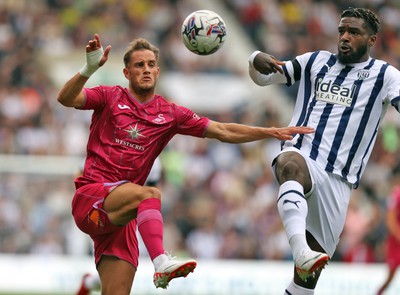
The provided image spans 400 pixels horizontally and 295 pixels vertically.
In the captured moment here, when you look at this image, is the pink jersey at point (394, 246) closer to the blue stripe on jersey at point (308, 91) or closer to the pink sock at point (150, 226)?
the blue stripe on jersey at point (308, 91)

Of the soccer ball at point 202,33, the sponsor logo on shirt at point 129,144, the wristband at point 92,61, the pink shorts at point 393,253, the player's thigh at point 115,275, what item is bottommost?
the pink shorts at point 393,253

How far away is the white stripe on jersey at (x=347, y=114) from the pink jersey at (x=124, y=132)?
0.91 metres

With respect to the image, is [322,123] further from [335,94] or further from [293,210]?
[293,210]

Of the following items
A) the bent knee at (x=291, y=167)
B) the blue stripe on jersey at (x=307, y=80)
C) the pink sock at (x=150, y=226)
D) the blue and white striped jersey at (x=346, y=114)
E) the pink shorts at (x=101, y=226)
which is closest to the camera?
the pink sock at (x=150, y=226)

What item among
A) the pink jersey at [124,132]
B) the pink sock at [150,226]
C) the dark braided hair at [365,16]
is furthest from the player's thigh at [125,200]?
the dark braided hair at [365,16]

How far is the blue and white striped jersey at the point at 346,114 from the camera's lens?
7672 mm

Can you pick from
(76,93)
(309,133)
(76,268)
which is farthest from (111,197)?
(76,268)

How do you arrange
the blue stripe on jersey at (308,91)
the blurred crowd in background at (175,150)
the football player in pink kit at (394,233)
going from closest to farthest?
the blue stripe on jersey at (308,91) → the football player in pink kit at (394,233) → the blurred crowd in background at (175,150)

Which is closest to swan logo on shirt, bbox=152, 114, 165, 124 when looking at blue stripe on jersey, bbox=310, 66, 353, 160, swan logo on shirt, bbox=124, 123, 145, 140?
swan logo on shirt, bbox=124, 123, 145, 140

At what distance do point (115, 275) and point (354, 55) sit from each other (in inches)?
97.9

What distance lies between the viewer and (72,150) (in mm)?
16500

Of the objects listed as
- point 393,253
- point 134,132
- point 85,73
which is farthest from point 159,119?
point 393,253

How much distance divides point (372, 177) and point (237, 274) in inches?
168

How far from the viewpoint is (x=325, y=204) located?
768cm
